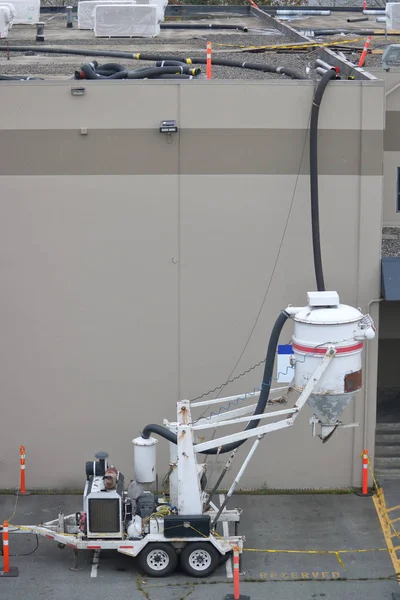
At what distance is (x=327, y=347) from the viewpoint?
12047mm

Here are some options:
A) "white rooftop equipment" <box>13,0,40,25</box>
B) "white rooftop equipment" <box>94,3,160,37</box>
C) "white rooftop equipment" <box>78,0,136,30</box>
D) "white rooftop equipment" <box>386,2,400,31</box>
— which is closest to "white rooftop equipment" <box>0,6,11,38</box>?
"white rooftop equipment" <box>94,3,160,37</box>

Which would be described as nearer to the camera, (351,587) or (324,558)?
(351,587)

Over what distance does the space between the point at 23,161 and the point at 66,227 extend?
4.27 ft

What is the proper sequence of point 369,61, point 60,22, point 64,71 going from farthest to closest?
point 60,22 → point 369,61 → point 64,71

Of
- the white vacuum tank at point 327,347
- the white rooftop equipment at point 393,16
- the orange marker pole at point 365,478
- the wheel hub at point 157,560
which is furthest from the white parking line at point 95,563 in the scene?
the white rooftop equipment at point 393,16

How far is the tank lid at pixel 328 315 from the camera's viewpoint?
1209 centimetres

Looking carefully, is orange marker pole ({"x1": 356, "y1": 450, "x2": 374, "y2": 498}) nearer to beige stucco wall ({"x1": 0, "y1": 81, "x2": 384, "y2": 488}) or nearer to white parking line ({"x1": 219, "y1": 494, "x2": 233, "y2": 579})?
beige stucco wall ({"x1": 0, "y1": 81, "x2": 384, "y2": 488})

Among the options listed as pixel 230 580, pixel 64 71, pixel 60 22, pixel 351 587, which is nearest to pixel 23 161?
pixel 64 71

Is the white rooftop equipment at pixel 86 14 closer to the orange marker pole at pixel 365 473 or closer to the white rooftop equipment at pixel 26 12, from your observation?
the white rooftop equipment at pixel 26 12

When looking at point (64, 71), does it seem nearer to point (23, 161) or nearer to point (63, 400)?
point (23, 161)

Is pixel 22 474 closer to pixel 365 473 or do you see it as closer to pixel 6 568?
pixel 6 568

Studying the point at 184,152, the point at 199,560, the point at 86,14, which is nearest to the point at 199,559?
the point at 199,560

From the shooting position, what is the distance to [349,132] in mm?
15625

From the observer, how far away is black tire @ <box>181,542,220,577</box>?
42.9 feet
